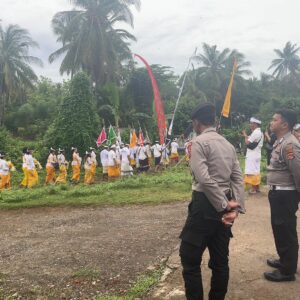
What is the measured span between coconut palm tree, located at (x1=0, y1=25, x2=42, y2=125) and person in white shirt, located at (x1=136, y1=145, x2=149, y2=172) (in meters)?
18.0

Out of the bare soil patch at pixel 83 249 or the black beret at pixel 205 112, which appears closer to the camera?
the black beret at pixel 205 112

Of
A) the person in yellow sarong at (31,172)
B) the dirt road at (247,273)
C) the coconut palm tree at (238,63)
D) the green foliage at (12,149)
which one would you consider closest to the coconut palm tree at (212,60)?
the coconut palm tree at (238,63)

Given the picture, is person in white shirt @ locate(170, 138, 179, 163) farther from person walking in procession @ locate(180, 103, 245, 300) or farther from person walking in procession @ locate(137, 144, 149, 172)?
person walking in procession @ locate(180, 103, 245, 300)

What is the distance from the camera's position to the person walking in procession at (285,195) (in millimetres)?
3900

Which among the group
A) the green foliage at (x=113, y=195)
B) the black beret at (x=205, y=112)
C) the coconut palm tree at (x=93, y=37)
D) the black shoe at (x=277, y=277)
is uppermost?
the coconut palm tree at (x=93, y=37)

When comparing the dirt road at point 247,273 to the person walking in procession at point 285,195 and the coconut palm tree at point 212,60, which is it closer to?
the person walking in procession at point 285,195

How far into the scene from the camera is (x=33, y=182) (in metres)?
15.1

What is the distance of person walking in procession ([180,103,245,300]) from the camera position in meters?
3.14

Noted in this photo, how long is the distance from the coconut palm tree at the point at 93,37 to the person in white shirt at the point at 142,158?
1235cm

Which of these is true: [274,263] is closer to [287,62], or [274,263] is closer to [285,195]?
[285,195]

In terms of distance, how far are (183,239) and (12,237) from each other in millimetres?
4065

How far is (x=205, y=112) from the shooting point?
334 cm

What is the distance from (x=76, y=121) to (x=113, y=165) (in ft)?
24.3

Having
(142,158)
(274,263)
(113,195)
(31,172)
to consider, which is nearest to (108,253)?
(274,263)
